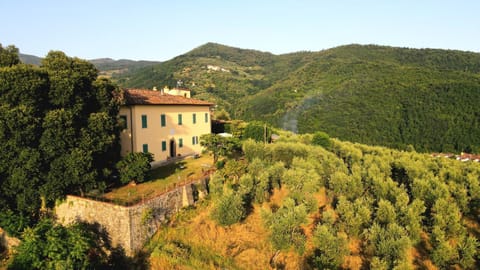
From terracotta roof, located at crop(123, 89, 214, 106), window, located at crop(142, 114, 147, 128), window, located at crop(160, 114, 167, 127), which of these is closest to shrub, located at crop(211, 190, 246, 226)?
window, located at crop(142, 114, 147, 128)

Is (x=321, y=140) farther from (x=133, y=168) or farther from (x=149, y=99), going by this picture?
(x=133, y=168)

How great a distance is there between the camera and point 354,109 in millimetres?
65438

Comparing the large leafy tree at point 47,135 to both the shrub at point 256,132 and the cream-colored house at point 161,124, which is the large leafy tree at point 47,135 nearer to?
the cream-colored house at point 161,124

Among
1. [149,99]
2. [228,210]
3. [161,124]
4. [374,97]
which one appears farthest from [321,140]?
[374,97]

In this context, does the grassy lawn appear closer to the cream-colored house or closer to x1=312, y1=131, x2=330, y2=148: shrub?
the cream-colored house

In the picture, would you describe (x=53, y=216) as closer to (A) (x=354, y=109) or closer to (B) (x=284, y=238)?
(B) (x=284, y=238)

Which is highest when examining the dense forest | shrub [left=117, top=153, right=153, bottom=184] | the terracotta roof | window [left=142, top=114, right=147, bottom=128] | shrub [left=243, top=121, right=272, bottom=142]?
the terracotta roof

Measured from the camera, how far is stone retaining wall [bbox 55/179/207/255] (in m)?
13.2

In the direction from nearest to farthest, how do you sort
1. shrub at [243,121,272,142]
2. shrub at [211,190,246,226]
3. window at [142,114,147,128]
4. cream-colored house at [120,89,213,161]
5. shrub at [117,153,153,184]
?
1. shrub at [211,190,246,226]
2. shrub at [117,153,153,184]
3. cream-colored house at [120,89,213,161]
4. window at [142,114,147,128]
5. shrub at [243,121,272,142]

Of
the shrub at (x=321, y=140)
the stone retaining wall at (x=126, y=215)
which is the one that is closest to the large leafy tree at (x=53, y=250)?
the stone retaining wall at (x=126, y=215)

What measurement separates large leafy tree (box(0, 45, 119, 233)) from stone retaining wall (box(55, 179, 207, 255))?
3.16 feet

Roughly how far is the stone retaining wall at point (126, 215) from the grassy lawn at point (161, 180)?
0.54 meters

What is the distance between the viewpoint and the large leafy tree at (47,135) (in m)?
13.4

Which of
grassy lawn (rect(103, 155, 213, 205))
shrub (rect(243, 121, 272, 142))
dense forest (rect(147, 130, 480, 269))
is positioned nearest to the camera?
dense forest (rect(147, 130, 480, 269))
